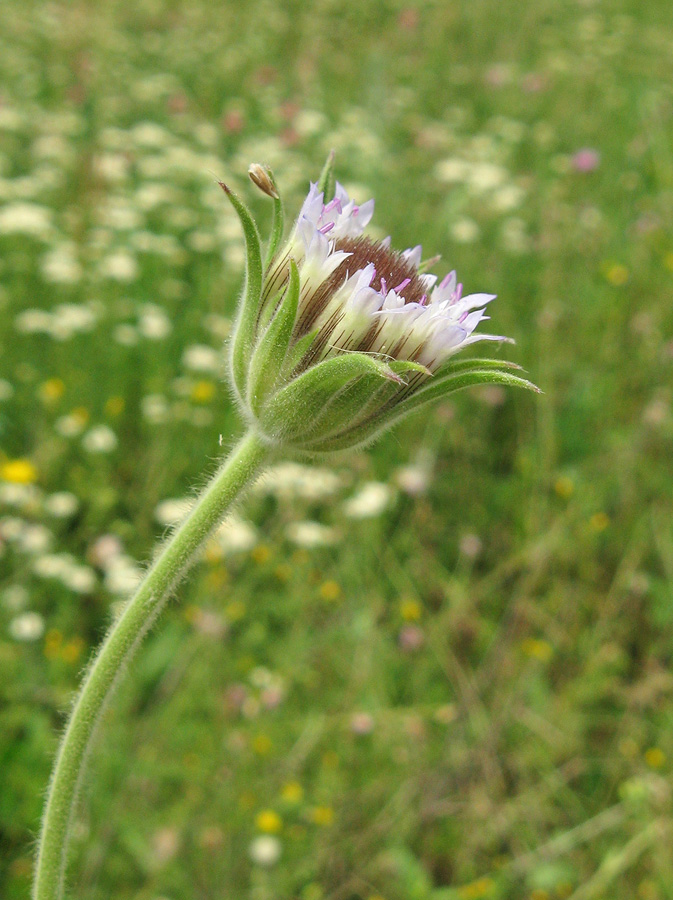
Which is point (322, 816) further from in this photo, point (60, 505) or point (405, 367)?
point (405, 367)

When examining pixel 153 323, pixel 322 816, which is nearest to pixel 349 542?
pixel 322 816

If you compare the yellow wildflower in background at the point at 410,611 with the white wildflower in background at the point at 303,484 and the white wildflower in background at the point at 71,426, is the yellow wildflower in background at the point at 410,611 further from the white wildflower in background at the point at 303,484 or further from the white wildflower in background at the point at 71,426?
the white wildflower in background at the point at 71,426

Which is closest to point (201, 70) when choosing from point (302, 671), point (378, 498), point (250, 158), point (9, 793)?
point (250, 158)

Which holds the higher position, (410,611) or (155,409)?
(155,409)

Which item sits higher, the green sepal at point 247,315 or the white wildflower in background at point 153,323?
the green sepal at point 247,315

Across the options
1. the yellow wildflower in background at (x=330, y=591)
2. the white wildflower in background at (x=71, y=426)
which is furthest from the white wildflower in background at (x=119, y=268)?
the yellow wildflower in background at (x=330, y=591)

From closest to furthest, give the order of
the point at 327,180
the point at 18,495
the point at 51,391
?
the point at 327,180
the point at 18,495
the point at 51,391
